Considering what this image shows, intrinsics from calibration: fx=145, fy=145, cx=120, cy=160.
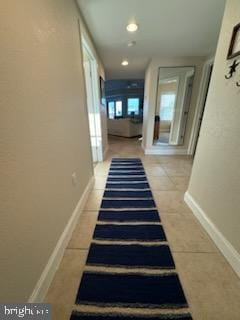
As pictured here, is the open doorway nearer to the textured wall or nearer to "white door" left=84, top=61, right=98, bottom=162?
"white door" left=84, top=61, right=98, bottom=162

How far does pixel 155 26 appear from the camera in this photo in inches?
79.4

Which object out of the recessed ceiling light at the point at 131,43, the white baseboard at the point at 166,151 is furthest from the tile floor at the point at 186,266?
the recessed ceiling light at the point at 131,43

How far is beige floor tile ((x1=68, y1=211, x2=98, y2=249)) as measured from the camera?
1.31 m

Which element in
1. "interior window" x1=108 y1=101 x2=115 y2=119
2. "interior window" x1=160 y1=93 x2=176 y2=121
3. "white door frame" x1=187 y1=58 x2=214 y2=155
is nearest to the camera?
"white door frame" x1=187 y1=58 x2=214 y2=155

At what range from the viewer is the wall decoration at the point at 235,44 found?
1090 millimetres

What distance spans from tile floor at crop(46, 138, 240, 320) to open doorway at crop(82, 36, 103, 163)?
147cm

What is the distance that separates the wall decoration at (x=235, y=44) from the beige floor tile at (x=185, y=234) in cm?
153

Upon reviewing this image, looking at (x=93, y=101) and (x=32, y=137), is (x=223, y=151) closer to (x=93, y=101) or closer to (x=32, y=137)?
(x=32, y=137)

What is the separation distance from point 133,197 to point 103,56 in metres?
2.98

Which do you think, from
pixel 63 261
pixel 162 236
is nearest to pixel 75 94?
pixel 63 261

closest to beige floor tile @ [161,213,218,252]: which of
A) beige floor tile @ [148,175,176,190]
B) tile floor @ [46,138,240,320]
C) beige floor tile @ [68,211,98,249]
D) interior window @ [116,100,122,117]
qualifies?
tile floor @ [46,138,240,320]

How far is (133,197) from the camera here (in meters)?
1.98

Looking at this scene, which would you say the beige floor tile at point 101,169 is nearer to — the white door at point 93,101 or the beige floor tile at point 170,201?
the white door at point 93,101

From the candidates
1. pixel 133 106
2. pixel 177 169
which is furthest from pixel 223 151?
pixel 133 106
